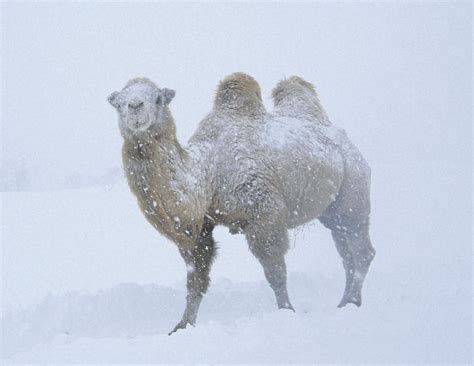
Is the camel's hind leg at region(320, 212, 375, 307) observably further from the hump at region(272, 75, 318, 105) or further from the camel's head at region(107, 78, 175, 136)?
the camel's head at region(107, 78, 175, 136)

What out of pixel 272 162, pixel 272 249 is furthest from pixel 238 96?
pixel 272 249

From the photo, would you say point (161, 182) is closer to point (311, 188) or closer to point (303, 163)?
point (303, 163)

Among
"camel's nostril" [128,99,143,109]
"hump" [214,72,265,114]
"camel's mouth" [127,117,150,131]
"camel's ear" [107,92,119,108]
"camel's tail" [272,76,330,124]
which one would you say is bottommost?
"camel's mouth" [127,117,150,131]

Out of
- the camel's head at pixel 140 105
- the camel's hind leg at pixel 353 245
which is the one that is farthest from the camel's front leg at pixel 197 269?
the camel's hind leg at pixel 353 245

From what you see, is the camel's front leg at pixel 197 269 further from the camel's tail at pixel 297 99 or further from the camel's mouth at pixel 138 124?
the camel's tail at pixel 297 99

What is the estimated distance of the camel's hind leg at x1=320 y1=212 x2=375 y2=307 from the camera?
877 centimetres

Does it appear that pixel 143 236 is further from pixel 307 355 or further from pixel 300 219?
pixel 307 355

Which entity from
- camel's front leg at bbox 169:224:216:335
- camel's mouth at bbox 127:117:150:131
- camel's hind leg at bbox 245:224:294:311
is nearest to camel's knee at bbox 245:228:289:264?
camel's hind leg at bbox 245:224:294:311

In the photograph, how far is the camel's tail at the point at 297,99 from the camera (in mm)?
8953

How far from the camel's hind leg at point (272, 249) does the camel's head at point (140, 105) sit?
4.98 feet

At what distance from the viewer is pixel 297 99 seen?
29.9ft

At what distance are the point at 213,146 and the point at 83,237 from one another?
15.7 ft

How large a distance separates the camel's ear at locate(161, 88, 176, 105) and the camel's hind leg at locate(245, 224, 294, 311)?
155 centimetres

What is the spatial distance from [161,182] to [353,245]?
350cm
